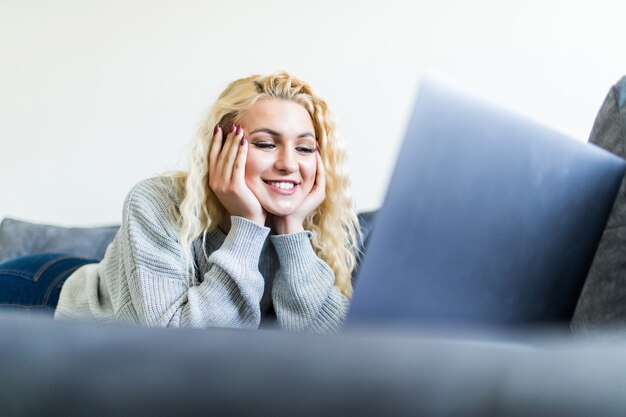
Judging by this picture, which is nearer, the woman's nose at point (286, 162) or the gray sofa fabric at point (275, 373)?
the gray sofa fabric at point (275, 373)

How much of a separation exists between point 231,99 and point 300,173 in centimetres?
23

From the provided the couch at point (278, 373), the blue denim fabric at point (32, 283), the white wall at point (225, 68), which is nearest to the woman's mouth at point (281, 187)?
the blue denim fabric at point (32, 283)

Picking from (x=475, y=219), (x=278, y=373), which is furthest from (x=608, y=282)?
(x=278, y=373)

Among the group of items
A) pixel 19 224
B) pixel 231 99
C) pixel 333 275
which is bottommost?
pixel 19 224

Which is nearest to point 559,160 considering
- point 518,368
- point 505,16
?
point 518,368

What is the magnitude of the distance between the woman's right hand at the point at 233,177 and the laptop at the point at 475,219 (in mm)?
696

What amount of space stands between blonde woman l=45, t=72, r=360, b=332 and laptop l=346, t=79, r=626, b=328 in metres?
0.62

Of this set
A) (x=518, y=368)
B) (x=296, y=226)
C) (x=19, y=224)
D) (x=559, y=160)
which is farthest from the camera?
(x=19, y=224)

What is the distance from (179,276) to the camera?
116 cm

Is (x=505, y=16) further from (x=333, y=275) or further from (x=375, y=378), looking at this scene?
(x=375, y=378)

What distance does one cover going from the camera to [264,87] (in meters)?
1.37

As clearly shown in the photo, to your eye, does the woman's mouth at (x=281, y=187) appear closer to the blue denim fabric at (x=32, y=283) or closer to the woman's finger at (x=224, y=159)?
the woman's finger at (x=224, y=159)

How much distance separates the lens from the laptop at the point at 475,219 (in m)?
0.52

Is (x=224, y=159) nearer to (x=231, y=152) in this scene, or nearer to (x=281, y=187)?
(x=231, y=152)
